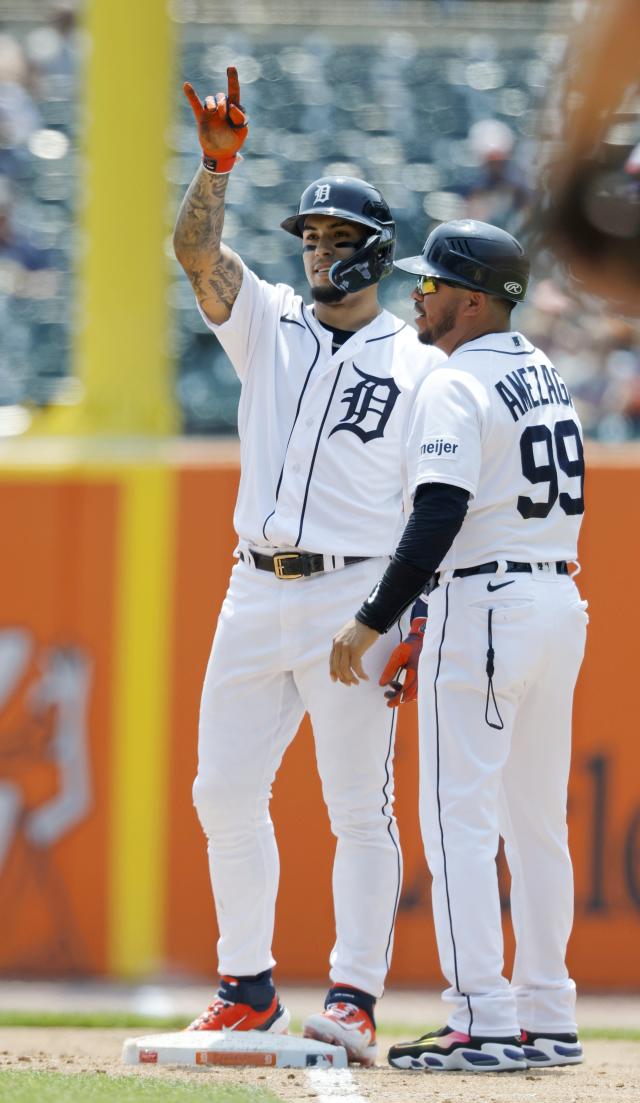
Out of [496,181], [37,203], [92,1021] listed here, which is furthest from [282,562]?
[37,203]

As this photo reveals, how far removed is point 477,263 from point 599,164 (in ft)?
7.13

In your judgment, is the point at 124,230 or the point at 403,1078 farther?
the point at 124,230

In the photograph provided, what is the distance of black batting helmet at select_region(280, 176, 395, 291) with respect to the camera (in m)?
4.23

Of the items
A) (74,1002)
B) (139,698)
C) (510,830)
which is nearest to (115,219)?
(139,698)

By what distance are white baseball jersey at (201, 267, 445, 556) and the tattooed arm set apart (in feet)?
0.13

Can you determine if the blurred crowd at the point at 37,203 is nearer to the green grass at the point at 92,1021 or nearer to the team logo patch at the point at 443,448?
the green grass at the point at 92,1021

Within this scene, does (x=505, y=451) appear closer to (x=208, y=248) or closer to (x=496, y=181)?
(x=208, y=248)

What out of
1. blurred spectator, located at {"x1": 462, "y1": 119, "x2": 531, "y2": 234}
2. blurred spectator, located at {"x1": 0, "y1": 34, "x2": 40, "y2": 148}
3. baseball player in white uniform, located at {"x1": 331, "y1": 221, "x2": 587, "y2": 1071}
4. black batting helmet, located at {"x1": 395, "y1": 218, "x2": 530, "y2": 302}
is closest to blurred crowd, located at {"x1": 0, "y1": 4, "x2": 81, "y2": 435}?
blurred spectator, located at {"x1": 0, "y1": 34, "x2": 40, "y2": 148}

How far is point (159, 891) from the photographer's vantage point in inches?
249

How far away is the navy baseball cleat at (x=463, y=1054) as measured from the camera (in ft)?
12.8

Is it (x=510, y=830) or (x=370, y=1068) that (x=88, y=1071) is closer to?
(x=370, y=1068)

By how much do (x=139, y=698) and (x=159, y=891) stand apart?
736mm

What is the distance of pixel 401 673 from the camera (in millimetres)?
4094

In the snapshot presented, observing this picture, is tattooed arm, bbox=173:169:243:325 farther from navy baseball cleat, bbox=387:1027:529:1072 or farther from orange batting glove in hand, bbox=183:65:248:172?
navy baseball cleat, bbox=387:1027:529:1072
